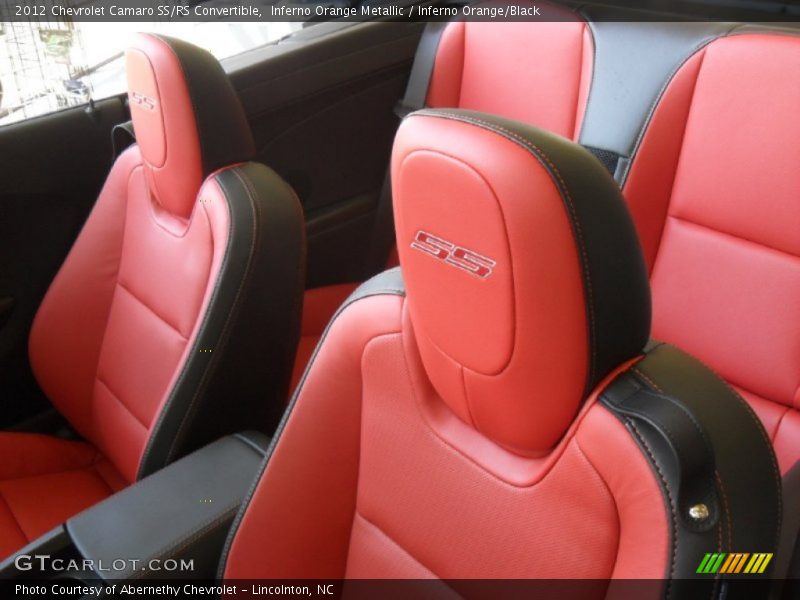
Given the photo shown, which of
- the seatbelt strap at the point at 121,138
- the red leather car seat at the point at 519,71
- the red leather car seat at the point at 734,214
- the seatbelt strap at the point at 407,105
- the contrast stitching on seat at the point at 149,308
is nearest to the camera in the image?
the red leather car seat at the point at 734,214

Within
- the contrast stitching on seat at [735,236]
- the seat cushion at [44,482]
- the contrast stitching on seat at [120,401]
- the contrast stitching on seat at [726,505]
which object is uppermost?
the contrast stitching on seat at [726,505]

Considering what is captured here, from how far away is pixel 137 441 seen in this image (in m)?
→ 1.34

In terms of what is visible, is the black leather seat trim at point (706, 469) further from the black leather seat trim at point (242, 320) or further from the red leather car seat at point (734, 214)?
the black leather seat trim at point (242, 320)

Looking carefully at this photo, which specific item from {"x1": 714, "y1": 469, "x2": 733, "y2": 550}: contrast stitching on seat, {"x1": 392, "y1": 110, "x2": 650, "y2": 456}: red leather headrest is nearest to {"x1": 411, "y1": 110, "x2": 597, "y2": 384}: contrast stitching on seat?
{"x1": 392, "y1": 110, "x2": 650, "y2": 456}: red leather headrest

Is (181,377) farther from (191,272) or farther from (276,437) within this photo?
(276,437)

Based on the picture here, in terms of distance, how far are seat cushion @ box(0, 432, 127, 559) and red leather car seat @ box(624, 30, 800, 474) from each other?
1.08 m

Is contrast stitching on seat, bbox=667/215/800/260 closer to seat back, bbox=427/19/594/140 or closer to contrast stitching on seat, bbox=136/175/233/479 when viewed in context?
seat back, bbox=427/19/594/140

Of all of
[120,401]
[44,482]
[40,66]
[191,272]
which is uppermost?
[40,66]

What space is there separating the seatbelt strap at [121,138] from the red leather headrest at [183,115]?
316 millimetres

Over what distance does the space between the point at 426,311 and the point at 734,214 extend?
29.0 inches

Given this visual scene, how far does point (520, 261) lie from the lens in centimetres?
61

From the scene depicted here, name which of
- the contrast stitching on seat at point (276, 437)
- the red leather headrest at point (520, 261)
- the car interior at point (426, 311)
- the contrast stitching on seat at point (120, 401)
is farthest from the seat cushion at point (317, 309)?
the red leather headrest at point (520, 261)

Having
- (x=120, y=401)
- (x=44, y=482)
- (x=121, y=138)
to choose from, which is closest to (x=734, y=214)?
(x=120, y=401)

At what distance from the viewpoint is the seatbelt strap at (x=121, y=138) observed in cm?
159
